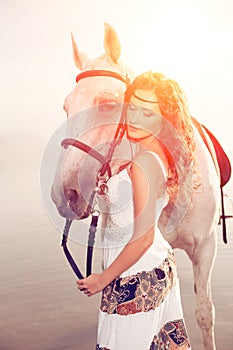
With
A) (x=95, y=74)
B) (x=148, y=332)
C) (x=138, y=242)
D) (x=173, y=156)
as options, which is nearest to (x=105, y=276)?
(x=138, y=242)

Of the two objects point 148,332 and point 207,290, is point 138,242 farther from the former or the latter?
point 207,290

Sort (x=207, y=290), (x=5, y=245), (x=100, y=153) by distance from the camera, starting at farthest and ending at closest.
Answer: (x=5, y=245) < (x=207, y=290) < (x=100, y=153)

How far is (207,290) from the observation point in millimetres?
2439

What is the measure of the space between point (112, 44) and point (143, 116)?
0.92m

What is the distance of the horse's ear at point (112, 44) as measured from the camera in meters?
2.13

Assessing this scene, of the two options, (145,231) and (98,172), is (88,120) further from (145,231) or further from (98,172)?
(145,231)

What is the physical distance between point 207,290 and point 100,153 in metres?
0.90

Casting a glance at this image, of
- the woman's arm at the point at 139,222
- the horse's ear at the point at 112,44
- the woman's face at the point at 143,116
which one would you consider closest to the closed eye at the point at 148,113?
the woman's face at the point at 143,116

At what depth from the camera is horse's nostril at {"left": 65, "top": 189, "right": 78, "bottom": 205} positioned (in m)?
1.91

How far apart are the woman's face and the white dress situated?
0.12 metres

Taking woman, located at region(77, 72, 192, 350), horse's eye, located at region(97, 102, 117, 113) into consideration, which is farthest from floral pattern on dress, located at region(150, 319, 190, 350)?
horse's eye, located at region(97, 102, 117, 113)

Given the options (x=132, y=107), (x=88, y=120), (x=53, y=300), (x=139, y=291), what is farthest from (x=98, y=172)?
(x=53, y=300)

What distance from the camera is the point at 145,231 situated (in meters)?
1.31

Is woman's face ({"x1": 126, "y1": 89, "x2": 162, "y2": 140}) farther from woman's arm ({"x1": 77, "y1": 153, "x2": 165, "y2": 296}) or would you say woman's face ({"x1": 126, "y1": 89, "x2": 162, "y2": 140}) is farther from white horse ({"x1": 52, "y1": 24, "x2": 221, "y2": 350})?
white horse ({"x1": 52, "y1": 24, "x2": 221, "y2": 350})
